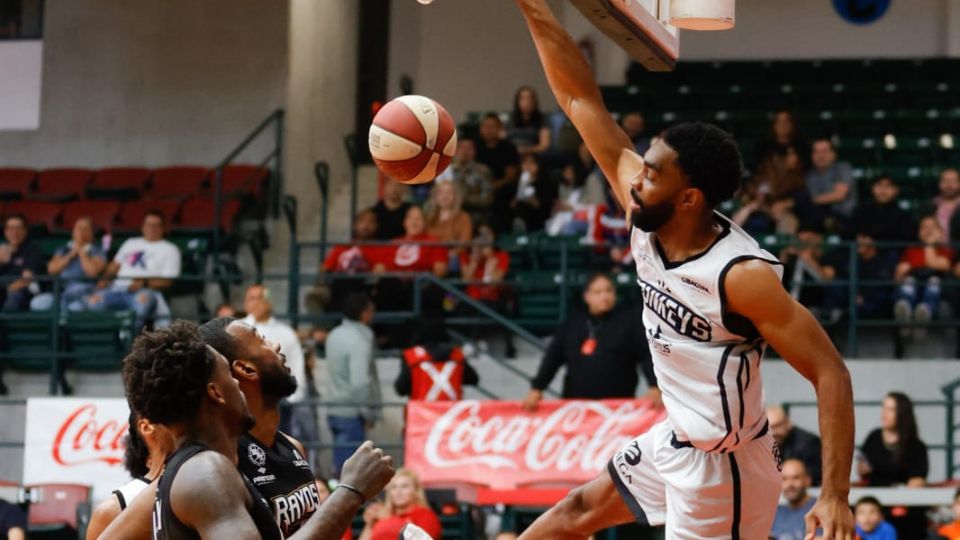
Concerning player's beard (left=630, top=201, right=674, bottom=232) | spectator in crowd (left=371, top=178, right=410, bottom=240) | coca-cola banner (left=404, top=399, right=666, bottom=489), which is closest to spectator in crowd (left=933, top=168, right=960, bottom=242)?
coca-cola banner (left=404, top=399, right=666, bottom=489)

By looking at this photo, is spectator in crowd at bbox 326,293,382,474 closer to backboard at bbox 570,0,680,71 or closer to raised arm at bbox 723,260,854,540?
backboard at bbox 570,0,680,71

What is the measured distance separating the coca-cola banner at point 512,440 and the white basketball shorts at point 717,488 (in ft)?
18.0

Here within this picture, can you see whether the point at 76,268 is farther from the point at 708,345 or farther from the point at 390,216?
the point at 708,345

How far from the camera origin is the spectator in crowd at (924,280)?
1301 cm

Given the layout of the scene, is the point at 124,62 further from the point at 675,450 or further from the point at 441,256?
the point at 675,450

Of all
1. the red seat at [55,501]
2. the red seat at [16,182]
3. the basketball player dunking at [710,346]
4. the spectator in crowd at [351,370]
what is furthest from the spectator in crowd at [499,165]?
the basketball player dunking at [710,346]

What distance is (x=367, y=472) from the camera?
4352 mm

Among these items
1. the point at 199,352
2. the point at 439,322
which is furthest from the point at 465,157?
the point at 199,352

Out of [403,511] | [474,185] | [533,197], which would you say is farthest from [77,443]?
[533,197]

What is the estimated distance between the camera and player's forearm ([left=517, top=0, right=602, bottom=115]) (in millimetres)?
5938

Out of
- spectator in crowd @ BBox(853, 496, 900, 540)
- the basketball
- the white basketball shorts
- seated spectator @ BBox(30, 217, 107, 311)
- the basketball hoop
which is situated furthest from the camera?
seated spectator @ BBox(30, 217, 107, 311)

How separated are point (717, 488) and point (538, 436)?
19.5 feet

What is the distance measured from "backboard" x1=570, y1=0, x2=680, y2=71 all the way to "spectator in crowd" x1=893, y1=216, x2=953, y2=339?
21.8 feet

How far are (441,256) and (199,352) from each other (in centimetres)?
958
